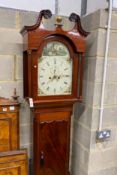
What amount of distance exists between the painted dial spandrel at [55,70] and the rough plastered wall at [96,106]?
0.21 meters

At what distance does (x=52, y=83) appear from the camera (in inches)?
56.1

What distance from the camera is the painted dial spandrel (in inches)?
54.0

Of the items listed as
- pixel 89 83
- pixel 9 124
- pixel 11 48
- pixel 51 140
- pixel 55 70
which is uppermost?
pixel 11 48

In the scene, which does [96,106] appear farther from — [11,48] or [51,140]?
[11,48]

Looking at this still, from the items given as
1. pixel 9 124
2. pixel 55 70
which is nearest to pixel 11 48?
pixel 55 70

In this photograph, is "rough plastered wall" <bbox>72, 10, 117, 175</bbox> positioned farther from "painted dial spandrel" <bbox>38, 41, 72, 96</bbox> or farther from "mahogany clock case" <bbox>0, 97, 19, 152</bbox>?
"mahogany clock case" <bbox>0, 97, 19, 152</bbox>

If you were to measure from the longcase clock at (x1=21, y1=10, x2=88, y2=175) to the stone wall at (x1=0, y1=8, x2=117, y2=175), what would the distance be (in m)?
0.13

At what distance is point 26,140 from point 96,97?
707 mm

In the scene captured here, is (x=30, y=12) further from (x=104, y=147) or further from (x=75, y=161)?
(x=75, y=161)

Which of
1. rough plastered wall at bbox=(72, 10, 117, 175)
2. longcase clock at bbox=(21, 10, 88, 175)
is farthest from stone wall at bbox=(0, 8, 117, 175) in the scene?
longcase clock at bbox=(21, 10, 88, 175)

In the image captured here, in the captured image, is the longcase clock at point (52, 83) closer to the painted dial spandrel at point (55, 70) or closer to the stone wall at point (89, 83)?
the painted dial spandrel at point (55, 70)

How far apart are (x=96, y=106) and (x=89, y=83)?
0.19m

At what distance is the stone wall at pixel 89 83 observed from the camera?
58.9 inches

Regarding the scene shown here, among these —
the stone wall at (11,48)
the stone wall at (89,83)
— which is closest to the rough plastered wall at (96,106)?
the stone wall at (89,83)
